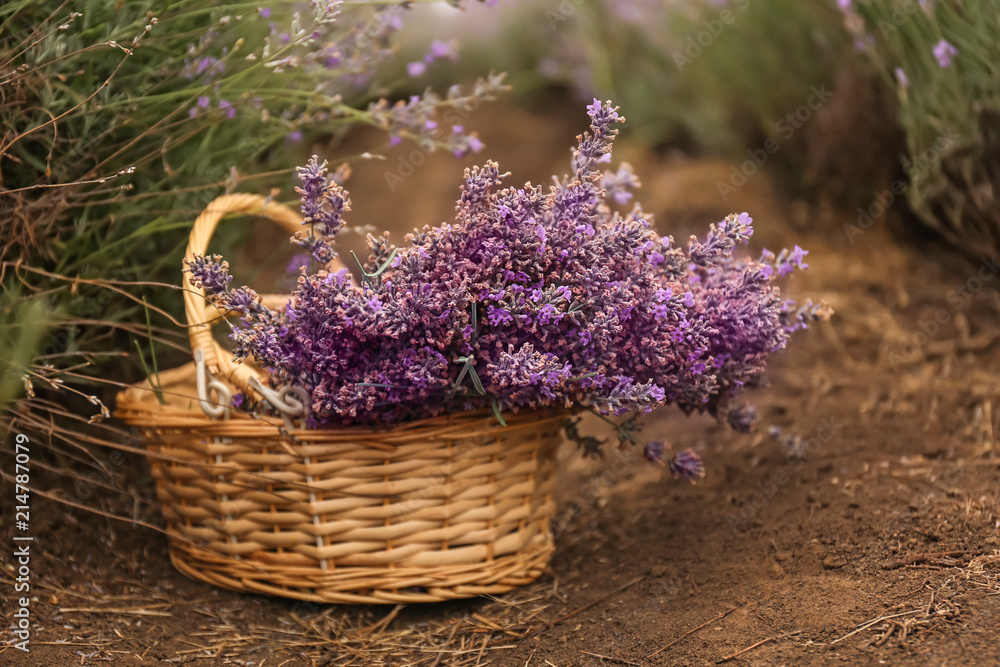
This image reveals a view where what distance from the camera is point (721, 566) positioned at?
5.14ft

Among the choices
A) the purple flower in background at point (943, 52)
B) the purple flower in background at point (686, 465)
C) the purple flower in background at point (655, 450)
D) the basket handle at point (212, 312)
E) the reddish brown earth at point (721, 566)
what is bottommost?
the reddish brown earth at point (721, 566)

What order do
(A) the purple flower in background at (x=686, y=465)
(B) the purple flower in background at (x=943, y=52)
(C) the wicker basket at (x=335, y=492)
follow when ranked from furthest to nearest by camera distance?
(B) the purple flower in background at (x=943, y=52) < (A) the purple flower in background at (x=686, y=465) < (C) the wicker basket at (x=335, y=492)

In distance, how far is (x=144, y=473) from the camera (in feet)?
6.51

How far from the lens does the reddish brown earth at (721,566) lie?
4.34 feet

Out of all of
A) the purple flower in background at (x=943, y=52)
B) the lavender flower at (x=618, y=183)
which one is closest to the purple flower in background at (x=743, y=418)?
the lavender flower at (x=618, y=183)

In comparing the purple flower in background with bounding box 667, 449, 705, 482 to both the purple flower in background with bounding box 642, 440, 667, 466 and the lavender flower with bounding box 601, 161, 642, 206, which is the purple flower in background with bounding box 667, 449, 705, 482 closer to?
the purple flower in background with bounding box 642, 440, 667, 466

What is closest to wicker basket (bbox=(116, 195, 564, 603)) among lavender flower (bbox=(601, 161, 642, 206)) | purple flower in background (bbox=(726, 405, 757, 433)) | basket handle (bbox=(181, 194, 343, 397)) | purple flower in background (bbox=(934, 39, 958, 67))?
basket handle (bbox=(181, 194, 343, 397))

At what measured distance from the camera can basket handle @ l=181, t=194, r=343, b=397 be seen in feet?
4.74

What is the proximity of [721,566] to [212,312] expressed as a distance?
1.10 m

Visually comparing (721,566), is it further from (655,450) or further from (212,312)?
(212,312)

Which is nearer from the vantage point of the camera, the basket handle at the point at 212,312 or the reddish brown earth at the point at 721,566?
the reddish brown earth at the point at 721,566

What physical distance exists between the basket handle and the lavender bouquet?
2.1 inches

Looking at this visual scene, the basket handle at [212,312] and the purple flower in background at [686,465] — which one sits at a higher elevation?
the basket handle at [212,312]

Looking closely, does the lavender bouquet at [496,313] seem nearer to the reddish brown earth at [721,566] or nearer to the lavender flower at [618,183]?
the lavender flower at [618,183]
